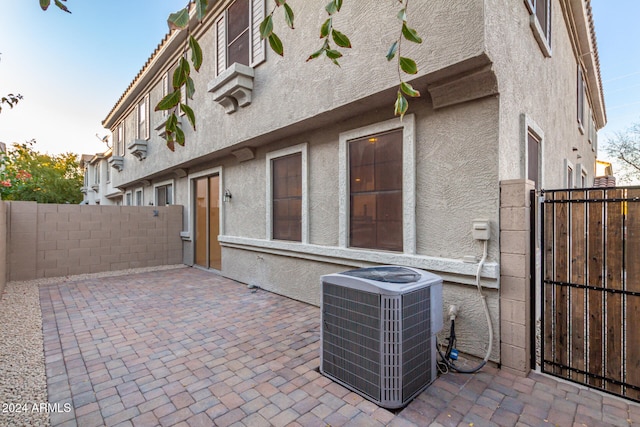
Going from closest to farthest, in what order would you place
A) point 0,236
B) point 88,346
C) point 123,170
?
point 88,346 < point 0,236 < point 123,170

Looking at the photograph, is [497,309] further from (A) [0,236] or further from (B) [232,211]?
(A) [0,236]

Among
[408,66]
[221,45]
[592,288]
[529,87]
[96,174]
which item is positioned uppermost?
[221,45]

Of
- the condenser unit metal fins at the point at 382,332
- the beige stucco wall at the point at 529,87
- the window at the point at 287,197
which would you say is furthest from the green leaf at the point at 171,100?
the window at the point at 287,197

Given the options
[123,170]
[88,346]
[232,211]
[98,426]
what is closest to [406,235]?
[98,426]

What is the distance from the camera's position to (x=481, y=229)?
11.3 ft

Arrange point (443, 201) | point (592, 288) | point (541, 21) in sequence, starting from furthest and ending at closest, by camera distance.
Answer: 1. point (541, 21)
2. point (443, 201)
3. point (592, 288)

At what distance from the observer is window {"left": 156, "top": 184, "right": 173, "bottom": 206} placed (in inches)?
459

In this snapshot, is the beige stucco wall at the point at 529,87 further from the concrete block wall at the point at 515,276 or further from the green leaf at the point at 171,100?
the green leaf at the point at 171,100

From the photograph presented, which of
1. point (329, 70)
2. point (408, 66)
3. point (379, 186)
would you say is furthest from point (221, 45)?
point (408, 66)

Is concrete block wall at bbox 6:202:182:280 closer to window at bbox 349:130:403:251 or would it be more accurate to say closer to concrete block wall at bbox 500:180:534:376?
window at bbox 349:130:403:251

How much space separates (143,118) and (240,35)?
316 inches

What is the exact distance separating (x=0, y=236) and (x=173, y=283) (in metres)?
3.59

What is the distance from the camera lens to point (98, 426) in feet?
8.15

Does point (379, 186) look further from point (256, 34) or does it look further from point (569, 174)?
point (569, 174)
